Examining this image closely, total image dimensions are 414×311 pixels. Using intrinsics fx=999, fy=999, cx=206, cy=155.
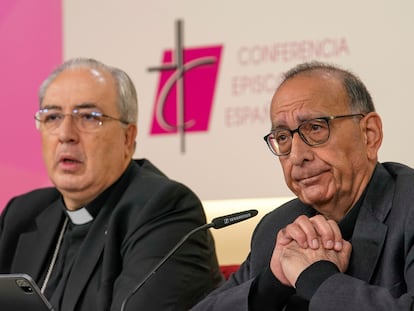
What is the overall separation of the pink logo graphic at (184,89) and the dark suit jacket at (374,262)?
5.01 feet

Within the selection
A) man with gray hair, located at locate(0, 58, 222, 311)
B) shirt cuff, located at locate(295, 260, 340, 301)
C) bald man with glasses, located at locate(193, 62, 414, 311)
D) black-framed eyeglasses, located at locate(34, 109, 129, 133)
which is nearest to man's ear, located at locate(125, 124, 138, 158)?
man with gray hair, located at locate(0, 58, 222, 311)

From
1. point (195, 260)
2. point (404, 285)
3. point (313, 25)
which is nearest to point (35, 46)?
point (313, 25)

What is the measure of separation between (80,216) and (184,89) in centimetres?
94

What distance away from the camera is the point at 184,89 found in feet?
15.1

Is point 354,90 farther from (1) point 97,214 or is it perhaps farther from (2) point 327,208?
(1) point 97,214

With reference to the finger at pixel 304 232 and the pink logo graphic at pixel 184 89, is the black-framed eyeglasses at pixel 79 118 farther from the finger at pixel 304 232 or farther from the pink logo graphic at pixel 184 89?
the finger at pixel 304 232

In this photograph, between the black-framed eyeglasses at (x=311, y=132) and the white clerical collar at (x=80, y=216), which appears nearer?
the black-framed eyeglasses at (x=311, y=132)

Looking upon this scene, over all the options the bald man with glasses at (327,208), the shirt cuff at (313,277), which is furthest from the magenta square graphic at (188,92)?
the shirt cuff at (313,277)

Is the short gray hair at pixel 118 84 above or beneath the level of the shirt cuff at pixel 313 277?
above

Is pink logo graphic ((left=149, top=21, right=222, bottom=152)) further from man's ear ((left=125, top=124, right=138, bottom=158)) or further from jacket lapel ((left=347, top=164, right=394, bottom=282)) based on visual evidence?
jacket lapel ((left=347, top=164, right=394, bottom=282))

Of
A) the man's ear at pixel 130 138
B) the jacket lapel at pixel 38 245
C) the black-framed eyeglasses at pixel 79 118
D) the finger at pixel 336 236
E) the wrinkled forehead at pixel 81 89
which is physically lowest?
the jacket lapel at pixel 38 245

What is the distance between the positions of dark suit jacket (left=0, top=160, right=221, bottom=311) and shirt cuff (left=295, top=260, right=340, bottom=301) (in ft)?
2.54

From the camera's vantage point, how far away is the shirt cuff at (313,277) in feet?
8.58

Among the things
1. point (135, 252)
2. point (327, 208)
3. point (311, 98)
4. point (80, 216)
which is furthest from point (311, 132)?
point (80, 216)
